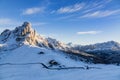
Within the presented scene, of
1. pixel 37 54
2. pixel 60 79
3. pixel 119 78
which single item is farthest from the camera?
pixel 37 54

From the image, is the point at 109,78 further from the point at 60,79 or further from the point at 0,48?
the point at 0,48

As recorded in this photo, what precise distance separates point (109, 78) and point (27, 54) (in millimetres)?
88906

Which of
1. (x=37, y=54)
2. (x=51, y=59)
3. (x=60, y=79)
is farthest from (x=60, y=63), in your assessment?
(x=60, y=79)

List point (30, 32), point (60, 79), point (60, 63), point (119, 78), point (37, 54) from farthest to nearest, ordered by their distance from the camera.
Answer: point (30, 32) < point (37, 54) < point (60, 63) < point (60, 79) < point (119, 78)

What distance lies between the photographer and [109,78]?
3112cm

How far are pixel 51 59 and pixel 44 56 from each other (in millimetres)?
6406

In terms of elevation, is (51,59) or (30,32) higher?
(30,32)

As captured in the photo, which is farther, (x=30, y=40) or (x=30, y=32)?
(x=30, y=32)

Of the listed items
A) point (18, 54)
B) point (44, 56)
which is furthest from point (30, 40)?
point (44, 56)

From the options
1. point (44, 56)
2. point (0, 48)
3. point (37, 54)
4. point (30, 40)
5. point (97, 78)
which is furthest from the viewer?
point (30, 40)

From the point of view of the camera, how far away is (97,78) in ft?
108

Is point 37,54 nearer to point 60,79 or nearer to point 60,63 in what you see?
point 60,63

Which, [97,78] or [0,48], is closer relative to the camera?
[97,78]

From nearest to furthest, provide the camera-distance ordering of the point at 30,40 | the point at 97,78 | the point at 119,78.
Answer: the point at 119,78
the point at 97,78
the point at 30,40
